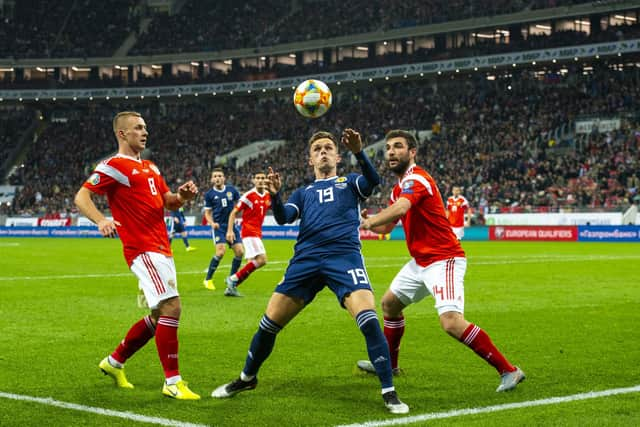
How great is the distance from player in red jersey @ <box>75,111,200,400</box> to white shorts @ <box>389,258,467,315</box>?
2.08 m

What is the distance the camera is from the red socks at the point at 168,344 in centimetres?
697

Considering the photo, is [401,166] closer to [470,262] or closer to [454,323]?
[454,323]

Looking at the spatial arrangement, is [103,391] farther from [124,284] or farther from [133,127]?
[124,284]

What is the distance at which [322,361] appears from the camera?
8625mm

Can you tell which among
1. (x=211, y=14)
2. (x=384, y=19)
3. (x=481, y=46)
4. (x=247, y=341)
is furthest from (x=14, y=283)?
(x=211, y=14)

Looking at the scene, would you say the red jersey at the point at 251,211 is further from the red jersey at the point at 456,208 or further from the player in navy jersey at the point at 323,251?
the red jersey at the point at 456,208

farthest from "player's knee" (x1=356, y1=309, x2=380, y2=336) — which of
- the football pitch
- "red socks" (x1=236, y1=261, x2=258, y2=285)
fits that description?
"red socks" (x1=236, y1=261, x2=258, y2=285)

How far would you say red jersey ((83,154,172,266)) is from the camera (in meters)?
7.19

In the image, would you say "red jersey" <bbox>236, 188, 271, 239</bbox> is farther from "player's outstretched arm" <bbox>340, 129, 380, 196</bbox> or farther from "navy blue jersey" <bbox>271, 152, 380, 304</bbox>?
"player's outstretched arm" <bbox>340, 129, 380, 196</bbox>

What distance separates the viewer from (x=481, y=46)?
56375 millimetres

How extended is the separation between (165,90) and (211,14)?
8.59 meters

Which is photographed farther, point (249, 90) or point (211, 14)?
point (211, 14)

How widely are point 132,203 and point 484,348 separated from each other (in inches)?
130

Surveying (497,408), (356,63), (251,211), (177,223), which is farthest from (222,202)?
(356,63)
